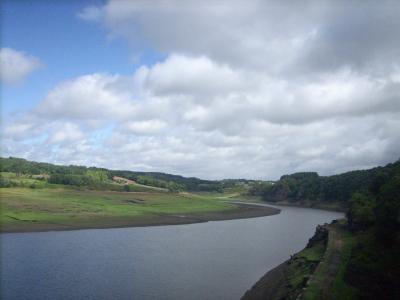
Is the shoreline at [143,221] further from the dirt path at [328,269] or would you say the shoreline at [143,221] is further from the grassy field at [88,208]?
the dirt path at [328,269]

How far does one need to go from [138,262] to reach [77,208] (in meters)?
64.4

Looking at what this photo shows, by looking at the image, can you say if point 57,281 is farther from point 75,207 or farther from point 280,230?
point 75,207

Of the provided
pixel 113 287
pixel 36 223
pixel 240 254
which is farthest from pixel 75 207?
pixel 113 287

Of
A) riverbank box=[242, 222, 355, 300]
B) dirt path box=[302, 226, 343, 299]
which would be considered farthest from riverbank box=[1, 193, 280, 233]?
dirt path box=[302, 226, 343, 299]

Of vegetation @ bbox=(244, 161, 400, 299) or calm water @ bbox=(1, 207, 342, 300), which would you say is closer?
vegetation @ bbox=(244, 161, 400, 299)

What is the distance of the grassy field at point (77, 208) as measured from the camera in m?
98.1

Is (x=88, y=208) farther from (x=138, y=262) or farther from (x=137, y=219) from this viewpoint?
(x=138, y=262)

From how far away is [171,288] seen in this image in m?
45.4

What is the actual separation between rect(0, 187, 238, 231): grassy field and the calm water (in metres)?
11.7

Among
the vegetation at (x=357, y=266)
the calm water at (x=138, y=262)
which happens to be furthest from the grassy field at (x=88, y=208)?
the vegetation at (x=357, y=266)

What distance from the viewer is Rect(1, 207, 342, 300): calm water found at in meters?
44.6

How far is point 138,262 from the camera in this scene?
5897cm

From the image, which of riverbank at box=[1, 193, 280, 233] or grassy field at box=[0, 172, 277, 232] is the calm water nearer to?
riverbank at box=[1, 193, 280, 233]

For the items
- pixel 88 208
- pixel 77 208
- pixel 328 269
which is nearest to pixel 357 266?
pixel 328 269
